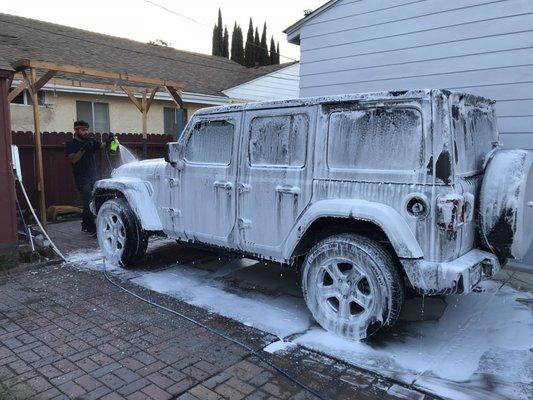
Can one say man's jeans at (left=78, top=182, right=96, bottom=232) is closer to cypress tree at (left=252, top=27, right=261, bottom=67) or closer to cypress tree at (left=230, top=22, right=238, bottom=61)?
cypress tree at (left=252, top=27, right=261, bottom=67)

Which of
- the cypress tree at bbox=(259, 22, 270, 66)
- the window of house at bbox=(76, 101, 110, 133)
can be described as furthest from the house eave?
the cypress tree at bbox=(259, 22, 270, 66)

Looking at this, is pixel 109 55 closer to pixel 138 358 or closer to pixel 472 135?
pixel 138 358

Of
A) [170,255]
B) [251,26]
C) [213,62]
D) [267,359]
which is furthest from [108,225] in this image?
[251,26]

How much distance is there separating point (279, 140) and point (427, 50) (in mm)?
3101

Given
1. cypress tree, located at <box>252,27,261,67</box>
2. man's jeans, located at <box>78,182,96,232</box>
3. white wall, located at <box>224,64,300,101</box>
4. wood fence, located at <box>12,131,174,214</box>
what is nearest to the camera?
man's jeans, located at <box>78,182,96,232</box>

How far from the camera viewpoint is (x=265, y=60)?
37.8 m

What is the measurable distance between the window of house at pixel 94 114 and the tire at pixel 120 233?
827cm

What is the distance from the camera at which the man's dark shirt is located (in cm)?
784

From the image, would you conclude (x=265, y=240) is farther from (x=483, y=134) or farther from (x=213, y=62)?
(x=213, y=62)

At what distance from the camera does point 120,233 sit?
583 centimetres

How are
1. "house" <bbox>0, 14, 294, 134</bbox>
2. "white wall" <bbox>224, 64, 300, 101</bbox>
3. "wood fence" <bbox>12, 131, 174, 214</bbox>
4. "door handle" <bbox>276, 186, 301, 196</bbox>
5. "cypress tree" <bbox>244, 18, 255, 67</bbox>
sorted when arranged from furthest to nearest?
"cypress tree" <bbox>244, 18, 255, 67</bbox> < "white wall" <bbox>224, 64, 300, 101</bbox> < "house" <bbox>0, 14, 294, 134</bbox> < "wood fence" <bbox>12, 131, 174, 214</bbox> < "door handle" <bbox>276, 186, 301, 196</bbox>

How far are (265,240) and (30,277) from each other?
3153 millimetres

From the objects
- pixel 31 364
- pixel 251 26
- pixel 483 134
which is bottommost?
pixel 31 364

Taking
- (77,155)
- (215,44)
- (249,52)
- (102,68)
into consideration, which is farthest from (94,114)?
(249,52)
